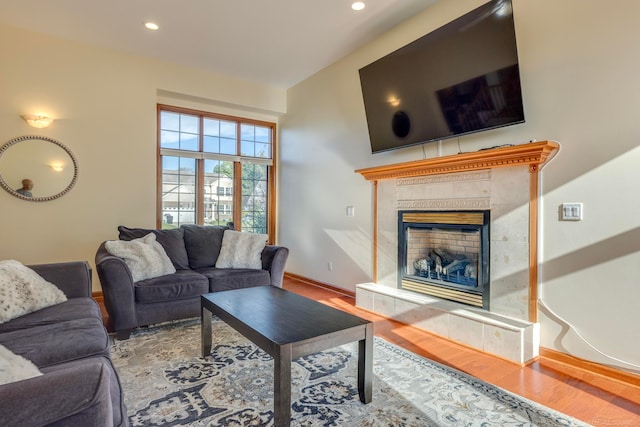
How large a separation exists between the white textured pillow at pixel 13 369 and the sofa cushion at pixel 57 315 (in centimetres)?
104

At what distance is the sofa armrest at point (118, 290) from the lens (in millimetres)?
2750

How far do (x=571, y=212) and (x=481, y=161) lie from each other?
0.71m

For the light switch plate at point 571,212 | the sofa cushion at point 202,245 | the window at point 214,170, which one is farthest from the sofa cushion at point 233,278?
the light switch plate at point 571,212

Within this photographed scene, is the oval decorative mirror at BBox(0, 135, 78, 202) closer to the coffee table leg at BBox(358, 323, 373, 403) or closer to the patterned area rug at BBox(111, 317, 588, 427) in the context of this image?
the patterned area rug at BBox(111, 317, 588, 427)

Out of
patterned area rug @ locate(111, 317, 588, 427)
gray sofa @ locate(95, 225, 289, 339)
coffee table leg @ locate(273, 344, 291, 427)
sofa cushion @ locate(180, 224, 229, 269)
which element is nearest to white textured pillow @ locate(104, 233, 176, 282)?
gray sofa @ locate(95, 225, 289, 339)

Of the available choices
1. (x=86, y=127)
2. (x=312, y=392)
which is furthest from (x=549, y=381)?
(x=86, y=127)

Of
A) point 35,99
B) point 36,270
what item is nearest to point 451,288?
point 36,270

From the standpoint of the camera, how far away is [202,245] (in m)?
3.82

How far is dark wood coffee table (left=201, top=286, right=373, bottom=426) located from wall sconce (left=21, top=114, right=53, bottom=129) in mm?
3013

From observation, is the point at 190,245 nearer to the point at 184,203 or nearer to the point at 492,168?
the point at 184,203

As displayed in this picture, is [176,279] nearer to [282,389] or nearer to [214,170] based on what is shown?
[282,389]

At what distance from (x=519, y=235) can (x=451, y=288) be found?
0.77 m

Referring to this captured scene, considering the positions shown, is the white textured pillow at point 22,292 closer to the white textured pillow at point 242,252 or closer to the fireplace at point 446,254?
the white textured pillow at point 242,252

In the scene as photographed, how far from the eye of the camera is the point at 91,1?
3.20 m
